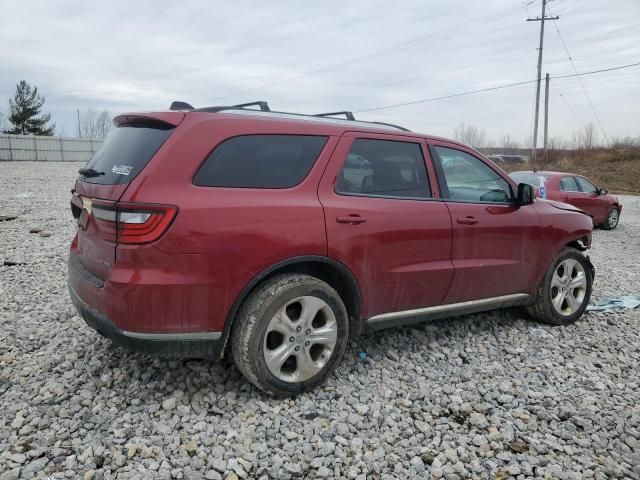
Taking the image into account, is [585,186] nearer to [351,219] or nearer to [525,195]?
[525,195]

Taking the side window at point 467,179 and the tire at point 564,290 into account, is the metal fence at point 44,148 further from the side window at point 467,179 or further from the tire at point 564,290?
the tire at point 564,290

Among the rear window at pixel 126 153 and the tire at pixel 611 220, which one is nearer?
the rear window at pixel 126 153

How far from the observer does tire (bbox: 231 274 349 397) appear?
3062 millimetres

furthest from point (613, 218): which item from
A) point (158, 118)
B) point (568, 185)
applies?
point (158, 118)

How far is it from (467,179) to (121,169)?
2.64m

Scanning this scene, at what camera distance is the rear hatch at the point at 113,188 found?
112 inches

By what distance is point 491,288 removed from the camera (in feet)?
14.0

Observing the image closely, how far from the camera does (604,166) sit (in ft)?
121

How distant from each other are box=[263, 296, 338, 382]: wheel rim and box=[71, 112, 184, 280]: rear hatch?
37.4 inches

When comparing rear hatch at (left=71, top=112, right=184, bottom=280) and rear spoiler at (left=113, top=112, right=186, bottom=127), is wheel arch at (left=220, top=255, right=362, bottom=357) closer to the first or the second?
rear hatch at (left=71, top=112, right=184, bottom=280)

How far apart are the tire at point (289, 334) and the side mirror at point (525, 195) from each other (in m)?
2.01

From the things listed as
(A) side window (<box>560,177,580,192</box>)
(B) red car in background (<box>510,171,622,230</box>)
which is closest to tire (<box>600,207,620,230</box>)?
(B) red car in background (<box>510,171,622,230</box>)

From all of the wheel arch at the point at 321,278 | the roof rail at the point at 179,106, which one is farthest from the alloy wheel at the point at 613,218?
the roof rail at the point at 179,106

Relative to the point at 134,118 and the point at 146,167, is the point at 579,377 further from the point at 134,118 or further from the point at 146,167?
the point at 134,118
